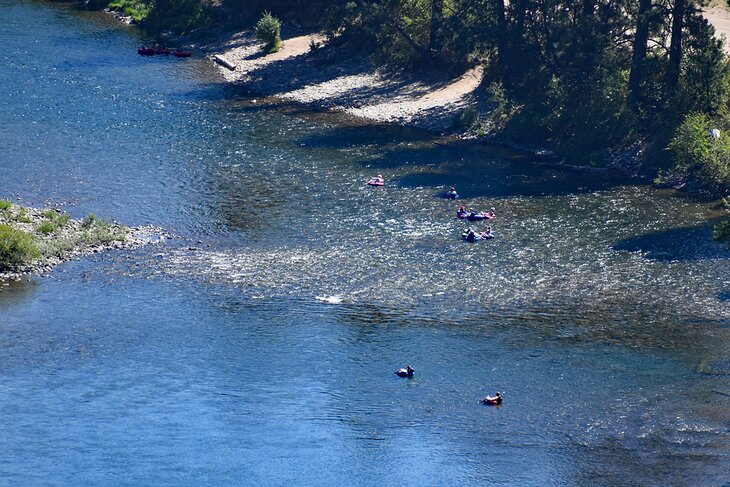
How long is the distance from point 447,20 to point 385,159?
14.9m

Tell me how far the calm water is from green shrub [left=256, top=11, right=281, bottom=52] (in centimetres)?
1933

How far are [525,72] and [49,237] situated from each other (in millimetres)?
36126

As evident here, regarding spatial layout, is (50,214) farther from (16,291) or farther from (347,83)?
(347,83)

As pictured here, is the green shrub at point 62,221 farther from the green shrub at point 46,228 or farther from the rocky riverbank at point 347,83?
the rocky riverbank at point 347,83

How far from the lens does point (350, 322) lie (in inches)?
2035

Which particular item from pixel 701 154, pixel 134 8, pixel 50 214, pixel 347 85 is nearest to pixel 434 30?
pixel 347 85

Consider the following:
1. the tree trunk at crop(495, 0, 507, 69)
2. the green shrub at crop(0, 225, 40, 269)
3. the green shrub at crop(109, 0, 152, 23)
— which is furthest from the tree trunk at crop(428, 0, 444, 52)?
the green shrub at crop(0, 225, 40, 269)

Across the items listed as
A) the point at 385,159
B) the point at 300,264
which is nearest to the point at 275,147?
the point at 385,159

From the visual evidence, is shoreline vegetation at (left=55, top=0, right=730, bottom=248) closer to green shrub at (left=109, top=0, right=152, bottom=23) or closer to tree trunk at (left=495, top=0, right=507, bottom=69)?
tree trunk at (left=495, top=0, right=507, bottom=69)

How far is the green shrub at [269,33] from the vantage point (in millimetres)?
95812

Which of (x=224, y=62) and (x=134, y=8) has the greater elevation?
(x=134, y=8)

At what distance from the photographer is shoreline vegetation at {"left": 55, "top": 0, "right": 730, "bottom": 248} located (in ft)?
234

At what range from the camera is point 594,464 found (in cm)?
4184

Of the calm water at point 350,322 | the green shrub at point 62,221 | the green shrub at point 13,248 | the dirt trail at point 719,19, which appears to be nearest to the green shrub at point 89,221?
the green shrub at point 62,221
